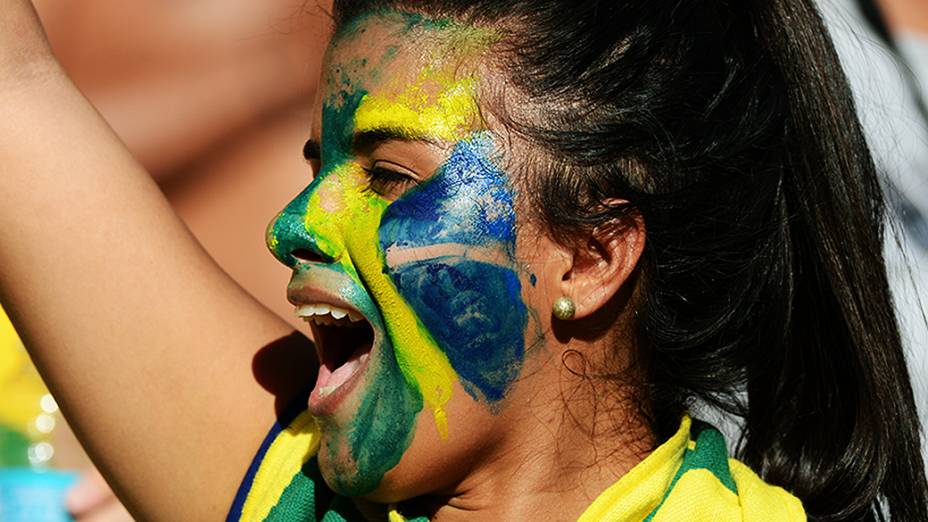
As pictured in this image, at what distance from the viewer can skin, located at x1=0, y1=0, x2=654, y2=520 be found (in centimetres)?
149

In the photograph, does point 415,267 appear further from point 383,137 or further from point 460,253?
point 383,137

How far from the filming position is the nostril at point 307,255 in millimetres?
1503

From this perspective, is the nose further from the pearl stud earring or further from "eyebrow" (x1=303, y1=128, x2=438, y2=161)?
the pearl stud earring

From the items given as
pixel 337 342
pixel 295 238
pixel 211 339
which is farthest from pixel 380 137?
pixel 211 339

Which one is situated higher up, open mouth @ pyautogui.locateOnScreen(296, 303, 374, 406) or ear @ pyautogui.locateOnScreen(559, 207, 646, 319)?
open mouth @ pyautogui.locateOnScreen(296, 303, 374, 406)

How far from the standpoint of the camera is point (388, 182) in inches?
59.1

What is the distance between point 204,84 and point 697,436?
1580mm

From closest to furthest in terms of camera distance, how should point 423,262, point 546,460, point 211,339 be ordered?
point 423,262 < point 546,460 < point 211,339

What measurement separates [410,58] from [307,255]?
0.27 meters

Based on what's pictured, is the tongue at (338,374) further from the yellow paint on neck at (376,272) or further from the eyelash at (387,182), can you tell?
the eyelash at (387,182)

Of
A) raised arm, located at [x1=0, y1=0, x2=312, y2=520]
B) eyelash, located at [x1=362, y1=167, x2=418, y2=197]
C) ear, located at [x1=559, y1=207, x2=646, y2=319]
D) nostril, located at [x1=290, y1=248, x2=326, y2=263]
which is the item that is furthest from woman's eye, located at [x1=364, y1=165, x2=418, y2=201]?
raised arm, located at [x1=0, y1=0, x2=312, y2=520]

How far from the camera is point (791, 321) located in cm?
171

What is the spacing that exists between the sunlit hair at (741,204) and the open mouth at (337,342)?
276 mm

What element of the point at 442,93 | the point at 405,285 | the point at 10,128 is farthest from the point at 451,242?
the point at 10,128
